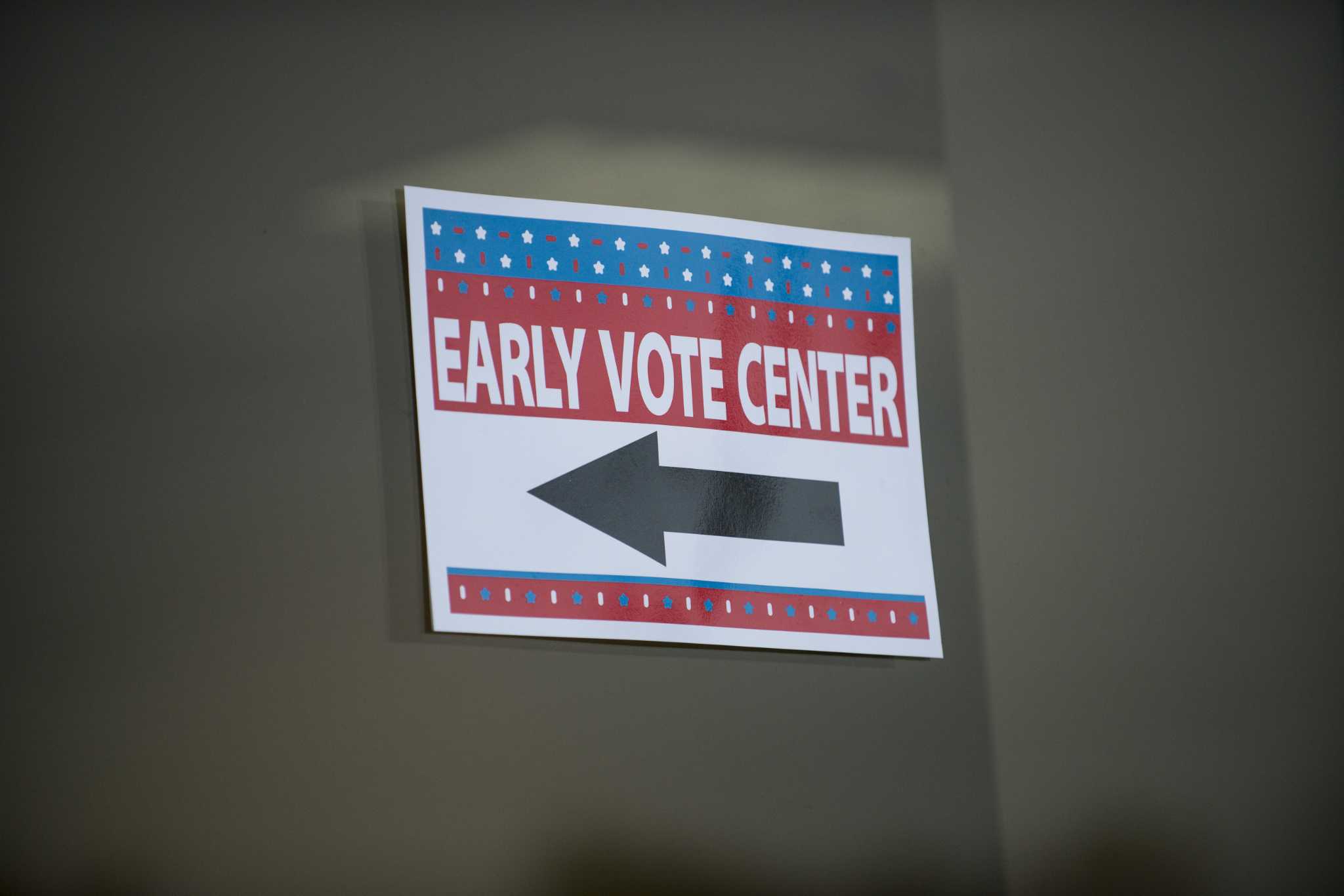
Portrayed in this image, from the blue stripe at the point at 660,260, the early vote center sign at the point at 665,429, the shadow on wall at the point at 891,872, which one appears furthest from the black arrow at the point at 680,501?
the shadow on wall at the point at 891,872

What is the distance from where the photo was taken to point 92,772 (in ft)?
5.62

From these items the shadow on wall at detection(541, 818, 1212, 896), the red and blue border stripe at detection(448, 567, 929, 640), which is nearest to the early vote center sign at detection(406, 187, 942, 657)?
the red and blue border stripe at detection(448, 567, 929, 640)

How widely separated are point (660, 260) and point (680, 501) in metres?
0.34

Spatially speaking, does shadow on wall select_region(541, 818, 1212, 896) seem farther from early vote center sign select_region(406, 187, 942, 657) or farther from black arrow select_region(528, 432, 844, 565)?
black arrow select_region(528, 432, 844, 565)

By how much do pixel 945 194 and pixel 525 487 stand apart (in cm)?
81

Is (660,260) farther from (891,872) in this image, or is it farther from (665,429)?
(891,872)

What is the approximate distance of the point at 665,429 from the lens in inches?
78.7

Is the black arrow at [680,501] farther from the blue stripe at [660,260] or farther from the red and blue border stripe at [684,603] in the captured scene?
the blue stripe at [660,260]

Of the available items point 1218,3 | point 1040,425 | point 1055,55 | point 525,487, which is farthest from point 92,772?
point 1218,3

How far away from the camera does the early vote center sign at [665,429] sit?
74.9 inches

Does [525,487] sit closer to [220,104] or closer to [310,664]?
[310,664]

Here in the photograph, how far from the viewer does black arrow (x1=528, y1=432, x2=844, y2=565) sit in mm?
1940

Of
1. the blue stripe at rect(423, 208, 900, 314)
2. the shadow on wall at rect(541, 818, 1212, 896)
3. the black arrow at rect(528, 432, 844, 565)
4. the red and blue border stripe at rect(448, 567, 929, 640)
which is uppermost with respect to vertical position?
the blue stripe at rect(423, 208, 900, 314)

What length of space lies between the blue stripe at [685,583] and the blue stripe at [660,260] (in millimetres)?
396
